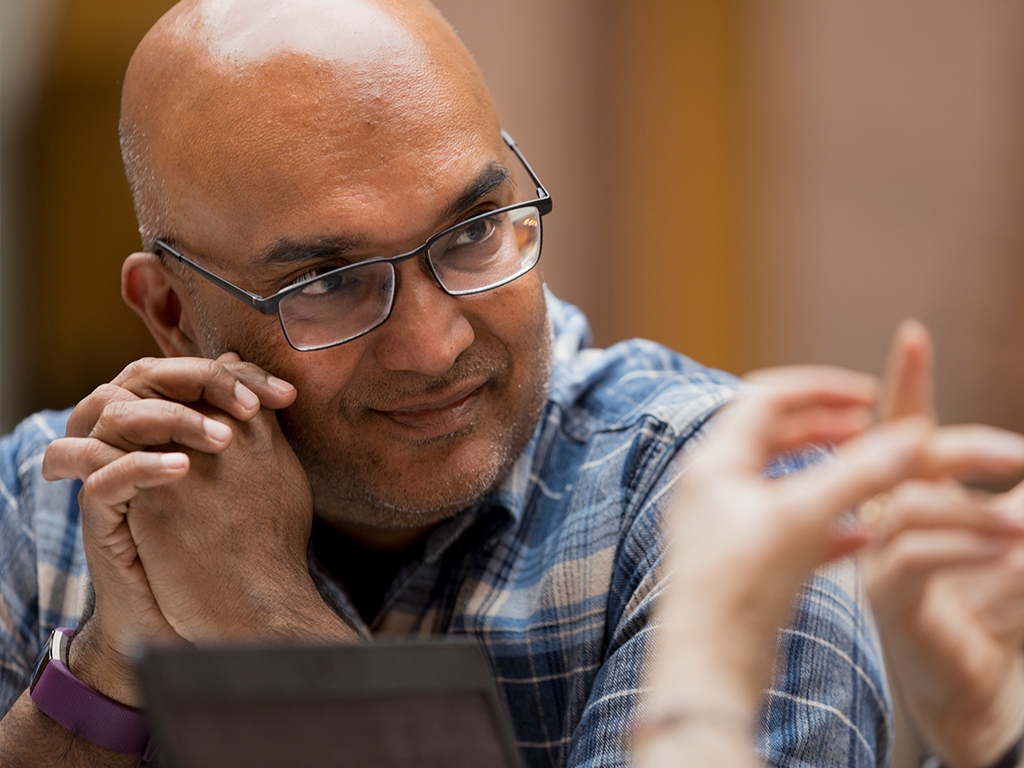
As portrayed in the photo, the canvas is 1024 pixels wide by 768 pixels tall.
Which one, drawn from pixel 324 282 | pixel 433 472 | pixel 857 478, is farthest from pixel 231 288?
pixel 857 478

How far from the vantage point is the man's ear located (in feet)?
5.13

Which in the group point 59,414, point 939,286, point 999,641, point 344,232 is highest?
point 344,232

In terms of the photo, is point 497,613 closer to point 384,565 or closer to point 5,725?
point 384,565

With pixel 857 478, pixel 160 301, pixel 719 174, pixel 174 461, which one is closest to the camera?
pixel 857 478

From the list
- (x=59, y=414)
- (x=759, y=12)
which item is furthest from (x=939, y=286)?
(x=59, y=414)

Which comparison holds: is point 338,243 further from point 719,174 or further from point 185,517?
point 719,174

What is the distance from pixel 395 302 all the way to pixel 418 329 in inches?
1.9

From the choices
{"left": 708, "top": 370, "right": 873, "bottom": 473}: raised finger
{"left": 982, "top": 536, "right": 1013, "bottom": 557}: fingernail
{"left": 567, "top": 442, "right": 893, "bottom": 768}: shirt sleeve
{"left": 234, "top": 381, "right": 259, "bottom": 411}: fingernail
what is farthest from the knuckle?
{"left": 982, "top": 536, "right": 1013, "bottom": 557}: fingernail

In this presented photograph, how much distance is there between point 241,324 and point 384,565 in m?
0.43

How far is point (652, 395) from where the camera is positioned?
1.59m

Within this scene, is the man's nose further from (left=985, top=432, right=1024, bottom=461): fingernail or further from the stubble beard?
(left=985, top=432, right=1024, bottom=461): fingernail

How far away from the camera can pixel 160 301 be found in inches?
63.4

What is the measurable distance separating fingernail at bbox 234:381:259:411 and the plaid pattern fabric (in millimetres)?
258

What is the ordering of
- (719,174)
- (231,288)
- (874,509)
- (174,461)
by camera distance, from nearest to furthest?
(874,509) < (174,461) < (231,288) < (719,174)
